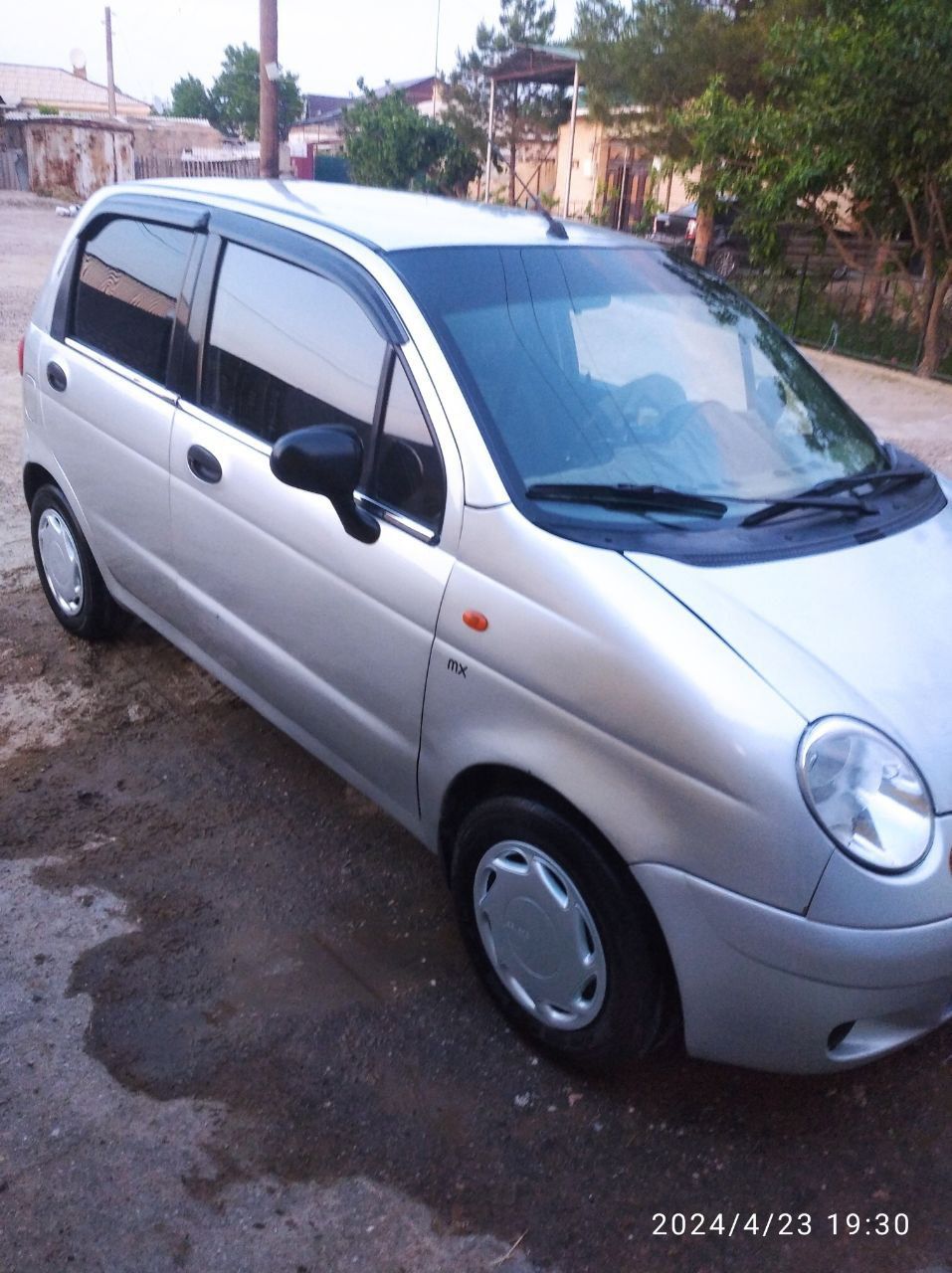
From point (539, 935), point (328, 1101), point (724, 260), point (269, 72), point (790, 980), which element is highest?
point (269, 72)

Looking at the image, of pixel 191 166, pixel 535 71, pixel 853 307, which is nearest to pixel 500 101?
pixel 535 71

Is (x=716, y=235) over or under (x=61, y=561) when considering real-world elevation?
over

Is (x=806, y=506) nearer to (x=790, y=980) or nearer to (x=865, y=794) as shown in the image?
(x=865, y=794)

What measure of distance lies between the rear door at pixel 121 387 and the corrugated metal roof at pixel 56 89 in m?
77.8

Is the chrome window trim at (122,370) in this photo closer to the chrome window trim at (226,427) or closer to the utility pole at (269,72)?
the chrome window trim at (226,427)

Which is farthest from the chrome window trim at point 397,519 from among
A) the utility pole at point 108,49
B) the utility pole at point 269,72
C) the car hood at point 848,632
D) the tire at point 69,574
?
the utility pole at point 108,49

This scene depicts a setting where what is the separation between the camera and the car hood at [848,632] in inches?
89.7

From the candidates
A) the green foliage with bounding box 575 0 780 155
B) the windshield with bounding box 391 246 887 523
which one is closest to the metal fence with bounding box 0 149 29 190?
the green foliage with bounding box 575 0 780 155

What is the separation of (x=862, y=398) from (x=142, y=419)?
29.9ft

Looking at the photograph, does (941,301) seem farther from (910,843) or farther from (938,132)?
(910,843)

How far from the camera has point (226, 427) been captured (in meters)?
3.51

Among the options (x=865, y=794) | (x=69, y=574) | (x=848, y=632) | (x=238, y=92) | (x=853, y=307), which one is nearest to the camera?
(x=865, y=794)

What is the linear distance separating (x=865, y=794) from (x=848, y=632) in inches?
15.7

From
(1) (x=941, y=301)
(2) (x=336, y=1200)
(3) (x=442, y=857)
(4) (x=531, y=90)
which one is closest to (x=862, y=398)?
(1) (x=941, y=301)
